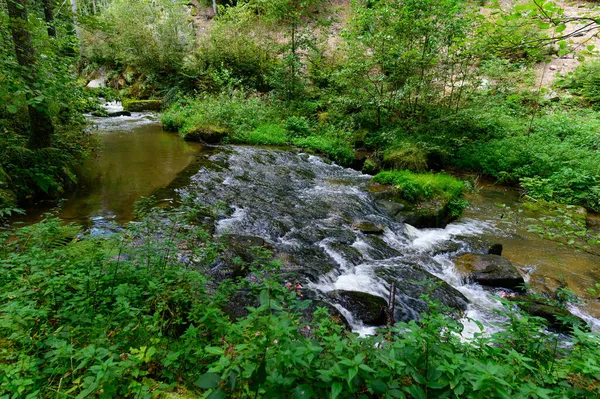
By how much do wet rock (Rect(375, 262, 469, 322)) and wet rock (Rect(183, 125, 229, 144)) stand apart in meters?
9.65

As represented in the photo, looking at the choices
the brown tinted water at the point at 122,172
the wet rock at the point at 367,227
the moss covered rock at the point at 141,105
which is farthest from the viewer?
the moss covered rock at the point at 141,105

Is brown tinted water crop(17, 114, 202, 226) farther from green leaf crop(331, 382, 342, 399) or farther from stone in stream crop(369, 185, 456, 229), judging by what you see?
stone in stream crop(369, 185, 456, 229)

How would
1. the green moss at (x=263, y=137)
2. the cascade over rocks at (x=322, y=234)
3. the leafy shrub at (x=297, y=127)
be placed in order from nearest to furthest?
1. the cascade over rocks at (x=322, y=234)
2. the green moss at (x=263, y=137)
3. the leafy shrub at (x=297, y=127)

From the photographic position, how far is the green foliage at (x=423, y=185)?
8.16 m

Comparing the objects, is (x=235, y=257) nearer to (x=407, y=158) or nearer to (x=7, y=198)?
(x=7, y=198)

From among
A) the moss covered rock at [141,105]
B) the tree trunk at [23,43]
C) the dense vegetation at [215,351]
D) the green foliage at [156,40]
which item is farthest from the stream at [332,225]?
the green foliage at [156,40]

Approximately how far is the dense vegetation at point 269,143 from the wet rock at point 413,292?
87cm

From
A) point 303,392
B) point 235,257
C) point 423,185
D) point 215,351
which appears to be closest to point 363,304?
point 235,257

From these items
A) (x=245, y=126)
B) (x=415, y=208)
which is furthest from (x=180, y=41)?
(x=415, y=208)

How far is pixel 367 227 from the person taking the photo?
6.81 m

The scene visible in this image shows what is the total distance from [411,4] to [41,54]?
10627 millimetres

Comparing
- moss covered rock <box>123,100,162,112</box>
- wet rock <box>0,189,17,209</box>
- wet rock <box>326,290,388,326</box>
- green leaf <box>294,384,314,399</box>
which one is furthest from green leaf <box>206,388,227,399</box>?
moss covered rock <box>123,100,162,112</box>

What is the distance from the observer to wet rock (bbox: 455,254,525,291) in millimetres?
5285

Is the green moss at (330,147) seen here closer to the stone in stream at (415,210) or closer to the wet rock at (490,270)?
the stone in stream at (415,210)
